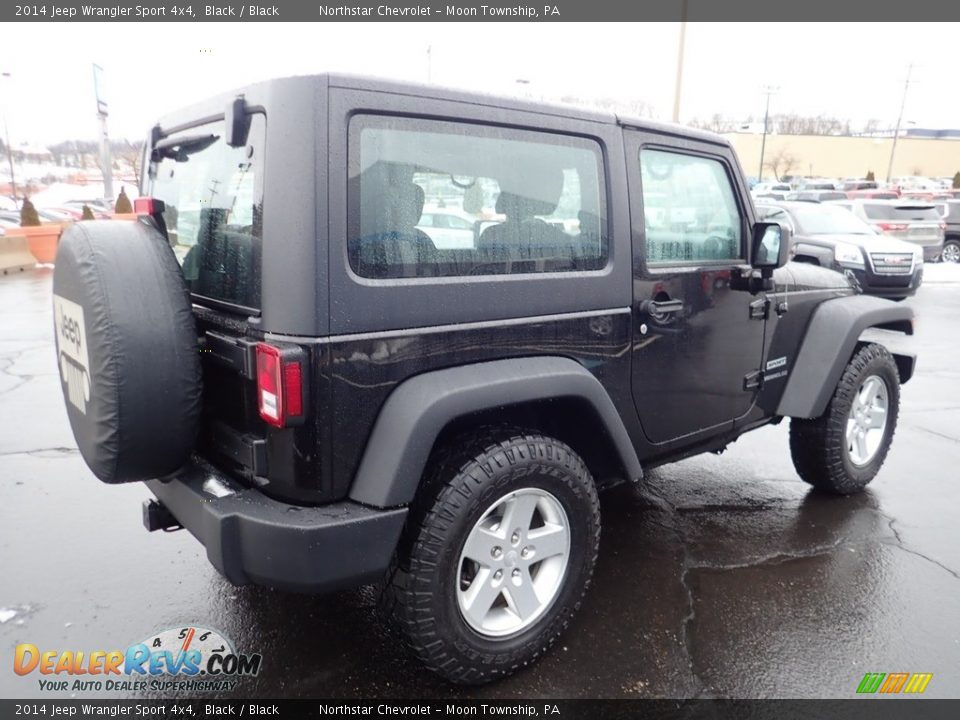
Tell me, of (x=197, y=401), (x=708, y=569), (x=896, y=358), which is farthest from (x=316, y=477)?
(x=896, y=358)

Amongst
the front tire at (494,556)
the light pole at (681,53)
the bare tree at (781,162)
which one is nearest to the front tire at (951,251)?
the light pole at (681,53)

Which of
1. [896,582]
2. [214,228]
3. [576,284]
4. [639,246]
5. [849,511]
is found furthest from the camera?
[849,511]

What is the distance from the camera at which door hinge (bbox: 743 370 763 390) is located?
3408 mm

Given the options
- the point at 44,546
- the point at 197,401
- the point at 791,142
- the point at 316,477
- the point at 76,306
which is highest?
the point at 791,142

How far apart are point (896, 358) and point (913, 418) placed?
5.67ft

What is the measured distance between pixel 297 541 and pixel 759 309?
247cm

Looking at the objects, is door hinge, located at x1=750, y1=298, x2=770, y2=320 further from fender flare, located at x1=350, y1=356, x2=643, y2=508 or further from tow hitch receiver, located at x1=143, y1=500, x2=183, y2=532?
tow hitch receiver, located at x1=143, y1=500, x2=183, y2=532

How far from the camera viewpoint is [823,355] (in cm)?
365

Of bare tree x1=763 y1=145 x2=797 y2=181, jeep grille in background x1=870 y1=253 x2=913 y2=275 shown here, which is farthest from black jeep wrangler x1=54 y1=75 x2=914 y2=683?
bare tree x1=763 y1=145 x2=797 y2=181

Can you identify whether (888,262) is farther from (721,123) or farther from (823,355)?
(721,123)

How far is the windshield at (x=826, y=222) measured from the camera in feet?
37.5

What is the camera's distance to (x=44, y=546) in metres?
3.35

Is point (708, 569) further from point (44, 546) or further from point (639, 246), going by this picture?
point (44, 546)

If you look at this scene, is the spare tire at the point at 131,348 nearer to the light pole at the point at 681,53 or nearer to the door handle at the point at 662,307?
the door handle at the point at 662,307
